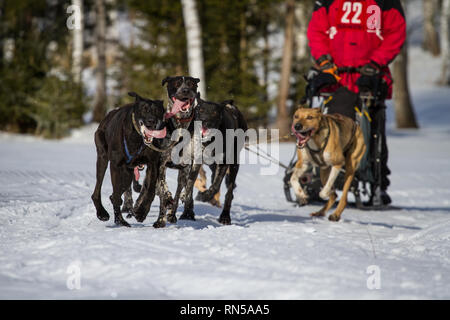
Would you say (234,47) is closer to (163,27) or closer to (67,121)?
(163,27)

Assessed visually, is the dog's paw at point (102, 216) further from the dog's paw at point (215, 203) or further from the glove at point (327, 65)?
the glove at point (327, 65)

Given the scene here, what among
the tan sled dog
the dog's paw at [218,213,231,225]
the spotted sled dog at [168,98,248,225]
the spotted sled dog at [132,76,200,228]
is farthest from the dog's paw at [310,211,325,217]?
the spotted sled dog at [132,76,200,228]

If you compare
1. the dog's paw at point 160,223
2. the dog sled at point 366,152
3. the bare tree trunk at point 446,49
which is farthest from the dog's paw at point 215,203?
the bare tree trunk at point 446,49

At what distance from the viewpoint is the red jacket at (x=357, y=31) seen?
25.5ft

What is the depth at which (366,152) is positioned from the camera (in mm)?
7695

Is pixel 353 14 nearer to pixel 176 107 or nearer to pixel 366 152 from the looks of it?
pixel 366 152

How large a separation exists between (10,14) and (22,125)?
318cm

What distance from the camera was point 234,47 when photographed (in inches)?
715

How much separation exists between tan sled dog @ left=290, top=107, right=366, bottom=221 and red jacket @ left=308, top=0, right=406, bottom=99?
3.34ft

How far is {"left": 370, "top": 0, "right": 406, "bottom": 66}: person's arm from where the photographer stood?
7820mm

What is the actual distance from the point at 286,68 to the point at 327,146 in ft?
34.9

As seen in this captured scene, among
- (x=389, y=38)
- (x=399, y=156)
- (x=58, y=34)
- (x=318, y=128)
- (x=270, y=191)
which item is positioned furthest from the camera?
(x=58, y=34)

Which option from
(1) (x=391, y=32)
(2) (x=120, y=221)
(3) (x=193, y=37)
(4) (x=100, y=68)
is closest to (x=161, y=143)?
(2) (x=120, y=221)
